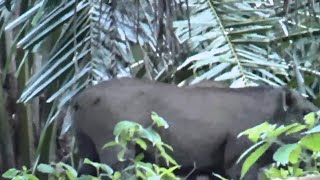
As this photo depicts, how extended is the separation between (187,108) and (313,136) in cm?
173

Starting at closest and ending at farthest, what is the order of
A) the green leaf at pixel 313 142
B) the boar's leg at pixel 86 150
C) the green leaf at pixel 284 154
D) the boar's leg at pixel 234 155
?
1. the green leaf at pixel 313 142
2. the green leaf at pixel 284 154
3. the boar's leg at pixel 234 155
4. the boar's leg at pixel 86 150

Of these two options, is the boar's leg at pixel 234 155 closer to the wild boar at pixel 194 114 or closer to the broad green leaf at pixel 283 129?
the wild boar at pixel 194 114

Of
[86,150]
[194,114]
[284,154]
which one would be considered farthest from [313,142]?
[86,150]

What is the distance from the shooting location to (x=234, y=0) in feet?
13.5

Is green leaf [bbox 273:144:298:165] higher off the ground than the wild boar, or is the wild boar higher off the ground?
green leaf [bbox 273:144:298:165]

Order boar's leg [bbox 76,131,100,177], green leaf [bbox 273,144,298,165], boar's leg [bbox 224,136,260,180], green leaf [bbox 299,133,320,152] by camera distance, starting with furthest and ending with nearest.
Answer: boar's leg [bbox 76,131,100,177]
boar's leg [bbox 224,136,260,180]
green leaf [bbox 273,144,298,165]
green leaf [bbox 299,133,320,152]

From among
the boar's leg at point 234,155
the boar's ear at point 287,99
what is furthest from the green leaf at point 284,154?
the boar's ear at point 287,99

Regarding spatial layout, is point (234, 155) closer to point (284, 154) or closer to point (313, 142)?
point (284, 154)

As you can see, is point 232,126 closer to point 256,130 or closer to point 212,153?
point 212,153

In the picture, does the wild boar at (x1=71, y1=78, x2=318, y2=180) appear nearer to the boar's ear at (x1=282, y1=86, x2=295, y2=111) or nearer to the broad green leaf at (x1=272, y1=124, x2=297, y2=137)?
the boar's ear at (x1=282, y1=86, x2=295, y2=111)

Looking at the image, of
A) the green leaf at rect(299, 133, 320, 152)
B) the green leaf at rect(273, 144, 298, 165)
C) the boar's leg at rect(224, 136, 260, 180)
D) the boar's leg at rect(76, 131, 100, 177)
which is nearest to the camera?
the green leaf at rect(299, 133, 320, 152)

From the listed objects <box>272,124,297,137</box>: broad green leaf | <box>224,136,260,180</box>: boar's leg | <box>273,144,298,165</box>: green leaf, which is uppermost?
<box>272,124,297,137</box>: broad green leaf

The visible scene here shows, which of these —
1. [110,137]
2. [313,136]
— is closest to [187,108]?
[110,137]

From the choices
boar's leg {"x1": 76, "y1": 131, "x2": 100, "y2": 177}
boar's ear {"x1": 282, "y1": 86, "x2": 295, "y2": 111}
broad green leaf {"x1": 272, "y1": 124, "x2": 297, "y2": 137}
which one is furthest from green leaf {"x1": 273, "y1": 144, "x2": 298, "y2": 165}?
boar's leg {"x1": 76, "y1": 131, "x2": 100, "y2": 177}
